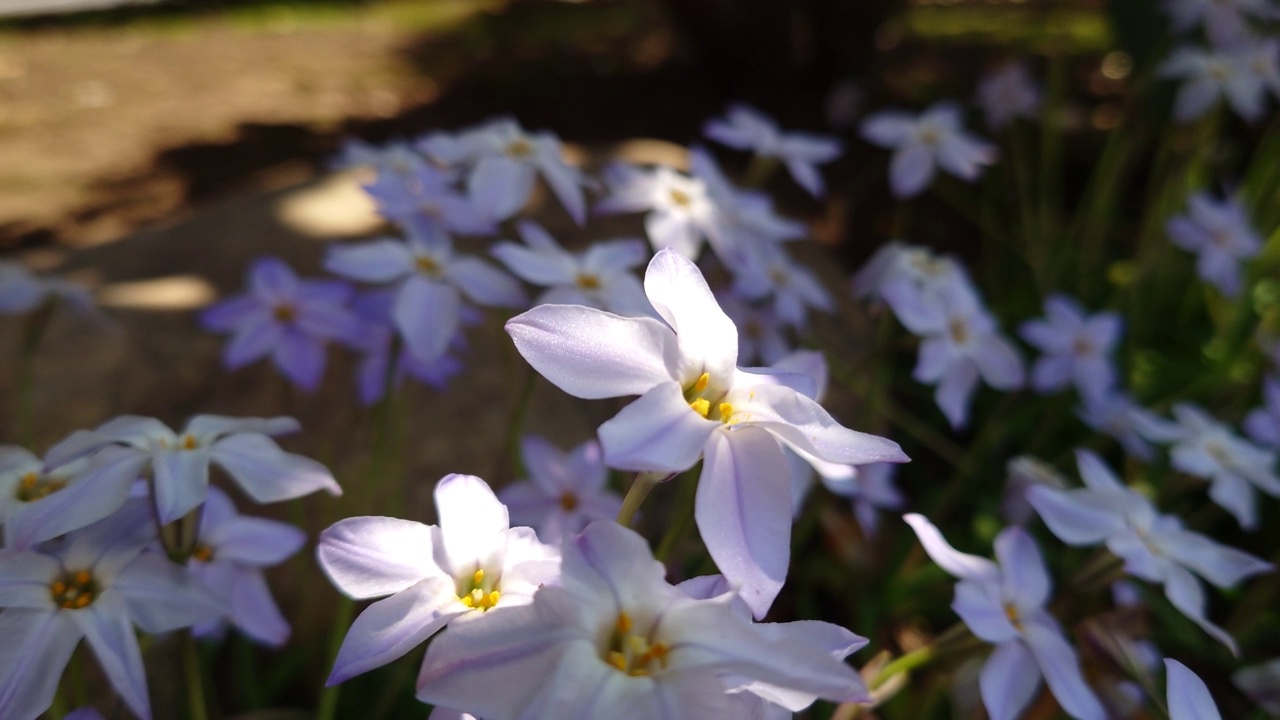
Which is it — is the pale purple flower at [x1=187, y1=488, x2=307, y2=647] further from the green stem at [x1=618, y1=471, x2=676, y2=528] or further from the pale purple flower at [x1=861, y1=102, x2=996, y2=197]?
the pale purple flower at [x1=861, y1=102, x2=996, y2=197]

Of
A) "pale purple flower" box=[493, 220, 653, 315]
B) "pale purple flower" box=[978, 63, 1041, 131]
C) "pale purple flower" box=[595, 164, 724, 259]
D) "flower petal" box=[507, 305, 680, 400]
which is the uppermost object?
"flower petal" box=[507, 305, 680, 400]

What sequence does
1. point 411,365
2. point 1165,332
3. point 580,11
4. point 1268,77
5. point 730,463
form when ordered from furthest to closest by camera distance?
1. point 580,11
2. point 1165,332
3. point 1268,77
4. point 411,365
5. point 730,463

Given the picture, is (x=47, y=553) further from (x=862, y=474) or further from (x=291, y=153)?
(x=291, y=153)

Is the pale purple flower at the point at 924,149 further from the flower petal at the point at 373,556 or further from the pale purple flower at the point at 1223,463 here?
the flower petal at the point at 373,556

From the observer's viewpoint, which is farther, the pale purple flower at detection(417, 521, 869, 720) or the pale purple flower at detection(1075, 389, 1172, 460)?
the pale purple flower at detection(1075, 389, 1172, 460)

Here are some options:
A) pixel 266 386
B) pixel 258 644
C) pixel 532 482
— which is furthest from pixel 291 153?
pixel 532 482

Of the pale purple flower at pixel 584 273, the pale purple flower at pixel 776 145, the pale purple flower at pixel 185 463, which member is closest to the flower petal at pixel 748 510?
the pale purple flower at pixel 185 463

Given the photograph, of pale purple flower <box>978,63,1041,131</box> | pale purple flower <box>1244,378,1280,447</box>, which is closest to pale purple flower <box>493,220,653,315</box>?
pale purple flower <box>1244,378,1280,447</box>
